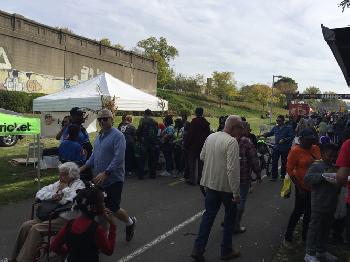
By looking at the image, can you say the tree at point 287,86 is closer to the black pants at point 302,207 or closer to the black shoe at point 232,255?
the black pants at point 302,207

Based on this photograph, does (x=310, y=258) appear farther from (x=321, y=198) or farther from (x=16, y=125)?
(x=16, y=125)

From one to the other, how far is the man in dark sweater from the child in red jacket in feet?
8.66

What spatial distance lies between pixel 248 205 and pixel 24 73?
2644cm

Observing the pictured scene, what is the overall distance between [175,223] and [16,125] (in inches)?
123

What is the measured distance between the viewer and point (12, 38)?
3086 centimetres

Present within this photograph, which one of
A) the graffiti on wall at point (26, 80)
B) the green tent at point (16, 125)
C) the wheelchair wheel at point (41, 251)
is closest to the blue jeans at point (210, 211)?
the wheelchair wheel at point (41, 251)

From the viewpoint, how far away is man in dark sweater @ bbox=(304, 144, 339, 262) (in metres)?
5.32

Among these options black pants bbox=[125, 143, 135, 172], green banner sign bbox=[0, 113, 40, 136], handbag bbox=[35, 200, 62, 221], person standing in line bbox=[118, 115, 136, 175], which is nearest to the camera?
handbag bbox=[35, 200, 62, 221]

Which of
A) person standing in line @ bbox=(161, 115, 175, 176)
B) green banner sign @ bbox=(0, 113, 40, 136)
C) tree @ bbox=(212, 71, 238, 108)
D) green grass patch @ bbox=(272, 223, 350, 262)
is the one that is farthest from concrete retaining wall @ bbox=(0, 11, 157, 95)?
tree @ bbox=(212, 71, 238, 108)

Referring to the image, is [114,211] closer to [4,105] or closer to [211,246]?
[211,246]

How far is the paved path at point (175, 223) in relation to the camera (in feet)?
19.7

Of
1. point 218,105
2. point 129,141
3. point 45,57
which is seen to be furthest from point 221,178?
point 218,105

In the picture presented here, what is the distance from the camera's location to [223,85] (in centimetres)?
8431

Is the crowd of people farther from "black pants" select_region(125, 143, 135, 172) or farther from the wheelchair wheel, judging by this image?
"black pants" select_region(125, 143, 135, 172)
